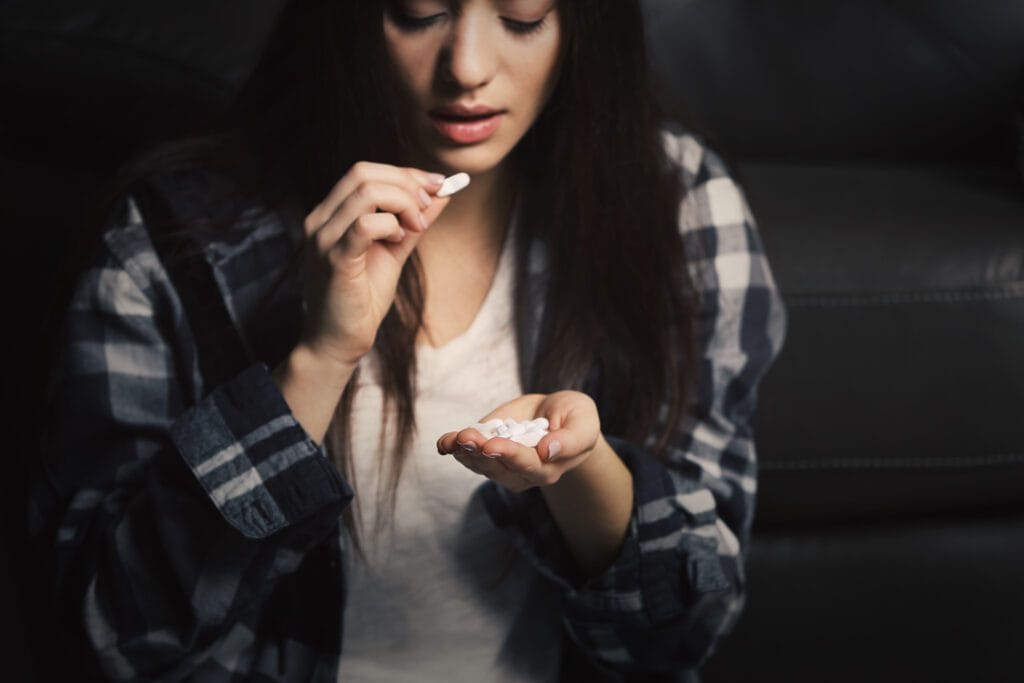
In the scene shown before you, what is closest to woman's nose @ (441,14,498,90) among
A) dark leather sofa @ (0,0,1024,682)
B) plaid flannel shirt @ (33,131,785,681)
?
plaid flannel shirt @ (33,131,785,681)

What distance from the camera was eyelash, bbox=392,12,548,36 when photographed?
655mm

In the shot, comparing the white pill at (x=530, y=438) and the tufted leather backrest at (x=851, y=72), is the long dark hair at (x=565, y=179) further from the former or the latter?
the tufted leather backrest at (x=851, y=72)

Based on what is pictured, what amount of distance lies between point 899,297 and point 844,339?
0.16 ft

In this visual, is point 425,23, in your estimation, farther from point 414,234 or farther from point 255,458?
point 255,458

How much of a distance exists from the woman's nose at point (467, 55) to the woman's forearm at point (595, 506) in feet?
0.61

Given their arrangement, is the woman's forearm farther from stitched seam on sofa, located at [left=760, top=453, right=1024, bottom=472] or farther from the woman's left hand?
stitched seam on sofa, located at [left=760, top=453, right=1024, bottom=472]

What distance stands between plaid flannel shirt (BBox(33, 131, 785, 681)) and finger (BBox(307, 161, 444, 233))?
88mm

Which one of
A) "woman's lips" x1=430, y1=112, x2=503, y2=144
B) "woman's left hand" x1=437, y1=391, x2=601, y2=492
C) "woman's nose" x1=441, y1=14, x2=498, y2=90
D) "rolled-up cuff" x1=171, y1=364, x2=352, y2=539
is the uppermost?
"woman's nose" x1=441, y1=14, x2=498, y2=90

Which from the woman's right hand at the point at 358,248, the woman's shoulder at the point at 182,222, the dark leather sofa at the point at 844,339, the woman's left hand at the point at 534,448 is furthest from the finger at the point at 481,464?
the dark leather sofa at the point at 844,339

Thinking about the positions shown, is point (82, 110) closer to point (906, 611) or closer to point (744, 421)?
point (744, 421)

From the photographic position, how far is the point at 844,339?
0.92 metres

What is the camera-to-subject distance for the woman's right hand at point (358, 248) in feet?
1.95

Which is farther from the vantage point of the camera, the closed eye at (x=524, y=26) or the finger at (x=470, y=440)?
the closed eye at (x=524, y=26)

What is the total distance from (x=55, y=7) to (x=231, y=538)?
45cm
